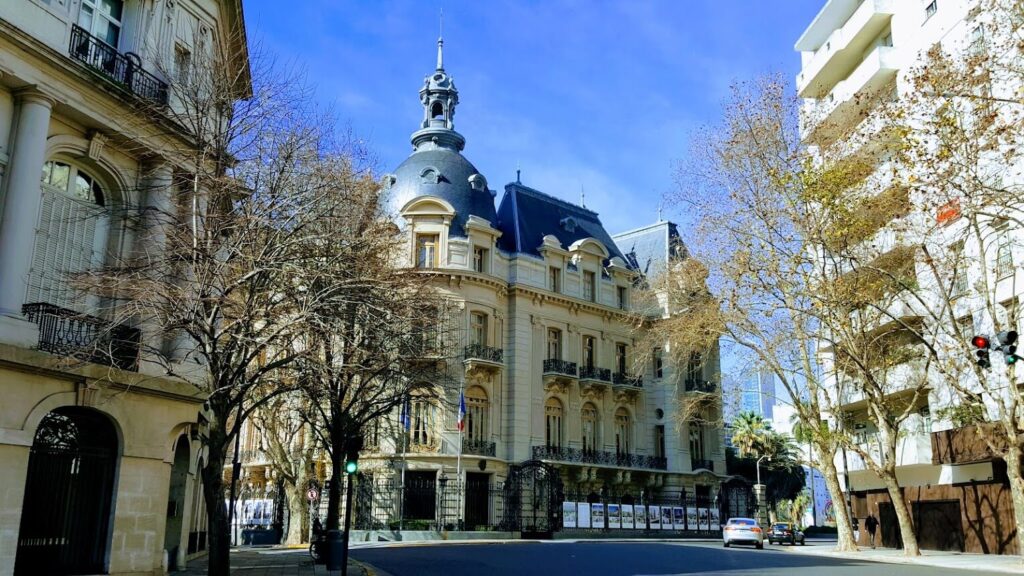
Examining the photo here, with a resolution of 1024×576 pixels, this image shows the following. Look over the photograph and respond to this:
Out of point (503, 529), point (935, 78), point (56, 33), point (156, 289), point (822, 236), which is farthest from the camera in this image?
point (503, 529)

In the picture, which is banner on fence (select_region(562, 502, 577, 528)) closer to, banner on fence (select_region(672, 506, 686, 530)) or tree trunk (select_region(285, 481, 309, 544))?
banner on fence (select_region(672, 506, 686, 530))

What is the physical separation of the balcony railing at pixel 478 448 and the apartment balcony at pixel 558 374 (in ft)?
17.0

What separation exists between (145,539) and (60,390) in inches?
135

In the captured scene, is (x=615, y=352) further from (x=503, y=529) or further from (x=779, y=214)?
(x=779, y=214)

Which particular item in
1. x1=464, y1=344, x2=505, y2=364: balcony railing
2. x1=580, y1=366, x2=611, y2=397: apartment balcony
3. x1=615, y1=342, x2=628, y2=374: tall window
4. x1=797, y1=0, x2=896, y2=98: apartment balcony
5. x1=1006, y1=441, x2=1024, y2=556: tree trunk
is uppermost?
x1=797, y1=0, x2=896, y2=98: apartment balcony

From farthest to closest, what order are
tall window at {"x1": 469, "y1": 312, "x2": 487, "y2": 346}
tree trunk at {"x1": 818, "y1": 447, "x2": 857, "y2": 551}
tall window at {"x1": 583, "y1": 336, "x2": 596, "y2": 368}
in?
tall window at {"x1": 583, "y1": 336, "x2": 596, "y2": 368} → tall window at {"x1": 469, "y1": 312, "x2": 487, "y2": 346} → tree trunk at {"x1": 818, "y1": 447, "x2": 857, "y2": 551}

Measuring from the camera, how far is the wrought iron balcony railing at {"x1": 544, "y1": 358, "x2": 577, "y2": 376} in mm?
47259

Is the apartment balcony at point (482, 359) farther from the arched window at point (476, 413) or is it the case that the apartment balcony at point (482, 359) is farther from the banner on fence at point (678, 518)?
the banner on fence at point (678, 518)

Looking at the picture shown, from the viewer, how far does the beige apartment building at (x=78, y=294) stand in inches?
562

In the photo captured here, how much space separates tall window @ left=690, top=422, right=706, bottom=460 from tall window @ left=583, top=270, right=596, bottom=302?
1020 cm

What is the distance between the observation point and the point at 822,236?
26422 millimetres

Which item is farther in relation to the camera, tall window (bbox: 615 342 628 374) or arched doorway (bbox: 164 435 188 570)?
tall window (bbox: 615 342 628 374)

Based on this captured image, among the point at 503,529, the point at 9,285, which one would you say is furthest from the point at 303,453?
the point at 9,285

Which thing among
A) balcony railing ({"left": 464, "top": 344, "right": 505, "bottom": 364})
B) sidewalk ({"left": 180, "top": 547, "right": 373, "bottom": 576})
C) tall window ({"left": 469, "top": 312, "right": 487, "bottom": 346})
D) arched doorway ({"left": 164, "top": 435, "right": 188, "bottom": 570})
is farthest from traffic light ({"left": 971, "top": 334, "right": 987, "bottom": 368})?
tall window ({"left": 469, "top": 312, "right": 487, "bottom": 346})
